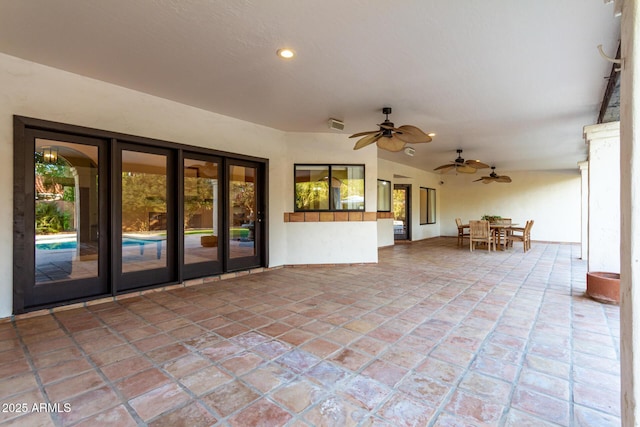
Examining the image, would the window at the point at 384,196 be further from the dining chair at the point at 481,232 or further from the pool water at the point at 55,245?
the pool water at the point at 55,245

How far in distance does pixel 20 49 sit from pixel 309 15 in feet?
8.95

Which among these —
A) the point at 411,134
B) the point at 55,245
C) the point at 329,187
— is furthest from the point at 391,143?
the point at 55,245

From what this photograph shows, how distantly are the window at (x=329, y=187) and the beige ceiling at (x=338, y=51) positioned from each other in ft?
4.49

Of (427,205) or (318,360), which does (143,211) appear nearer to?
(318,360)

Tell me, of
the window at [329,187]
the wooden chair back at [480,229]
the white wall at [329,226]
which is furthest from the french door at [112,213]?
the wooden chair back at [480,229]

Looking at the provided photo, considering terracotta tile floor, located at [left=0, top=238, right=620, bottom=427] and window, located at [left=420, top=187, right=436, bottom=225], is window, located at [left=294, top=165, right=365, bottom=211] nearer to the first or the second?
terracotta tile floor, located at [left=0, top=238, right=620, bottom=427]

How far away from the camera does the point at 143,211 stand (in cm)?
407

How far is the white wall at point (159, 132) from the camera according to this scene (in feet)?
9.85

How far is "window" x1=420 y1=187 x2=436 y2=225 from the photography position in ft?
36.8

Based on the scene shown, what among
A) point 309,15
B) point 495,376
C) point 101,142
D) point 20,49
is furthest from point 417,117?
point 20,49

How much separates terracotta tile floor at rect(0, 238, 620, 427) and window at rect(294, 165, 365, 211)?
7.46 ft

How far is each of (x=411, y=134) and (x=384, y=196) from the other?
4.89 meters

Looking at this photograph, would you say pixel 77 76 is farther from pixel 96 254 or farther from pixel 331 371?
pixel 331 371

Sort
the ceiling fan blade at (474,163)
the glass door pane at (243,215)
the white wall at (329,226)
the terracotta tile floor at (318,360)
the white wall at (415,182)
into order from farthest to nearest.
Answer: the white wall at (415,182), the ceiling fan blade at (474,163), the white wall at (329,226), the glass door pane at (243,215), the terracotta tile floor at (318,360)
